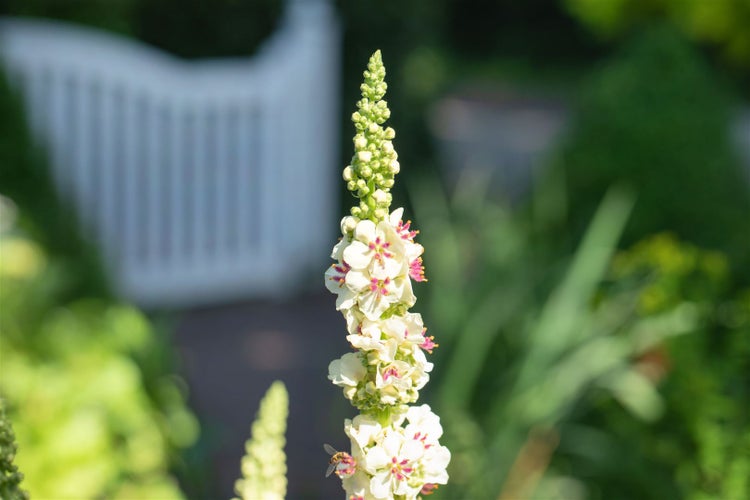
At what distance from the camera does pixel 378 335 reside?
2.73 ft

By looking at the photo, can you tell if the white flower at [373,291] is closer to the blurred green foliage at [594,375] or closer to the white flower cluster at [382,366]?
the white flower cluster at [382,366]

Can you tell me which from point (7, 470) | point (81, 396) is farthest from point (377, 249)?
point (81, 396)

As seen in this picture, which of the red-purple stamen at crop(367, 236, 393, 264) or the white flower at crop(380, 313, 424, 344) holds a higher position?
the red-purple stamen at crop(367, 236, 393, 264)

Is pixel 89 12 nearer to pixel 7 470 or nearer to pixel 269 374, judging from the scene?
pixel 269 374

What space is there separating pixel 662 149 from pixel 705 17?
6.21 m

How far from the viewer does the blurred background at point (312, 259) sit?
2.72m

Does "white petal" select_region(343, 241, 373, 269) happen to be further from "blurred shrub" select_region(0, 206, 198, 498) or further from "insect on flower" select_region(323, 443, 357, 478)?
"blurred shrub" select_region(0, 206, 198, 498)

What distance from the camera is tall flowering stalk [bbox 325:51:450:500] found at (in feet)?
2.71

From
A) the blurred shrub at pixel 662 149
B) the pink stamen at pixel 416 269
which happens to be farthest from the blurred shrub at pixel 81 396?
the blurred shrub at pixel 662 149

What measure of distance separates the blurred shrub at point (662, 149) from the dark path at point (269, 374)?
1.44m

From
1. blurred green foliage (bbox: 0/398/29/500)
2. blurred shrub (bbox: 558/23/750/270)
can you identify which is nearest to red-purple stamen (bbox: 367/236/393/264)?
blurred green foliage (bbox: 0/398/29/500)

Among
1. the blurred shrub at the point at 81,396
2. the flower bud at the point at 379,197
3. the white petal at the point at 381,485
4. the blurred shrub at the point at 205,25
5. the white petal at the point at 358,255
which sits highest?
the blurred shrub at the point at 205,25

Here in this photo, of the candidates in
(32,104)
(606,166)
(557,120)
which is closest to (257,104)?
(32,104)

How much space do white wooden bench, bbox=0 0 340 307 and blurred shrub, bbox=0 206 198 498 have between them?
2.16 metres
